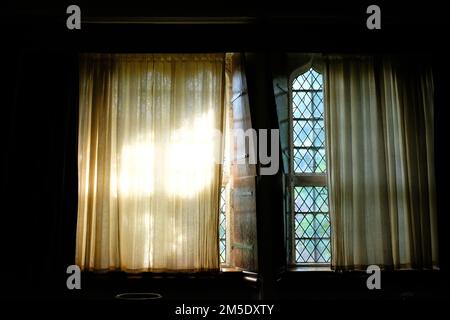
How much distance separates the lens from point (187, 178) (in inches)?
137

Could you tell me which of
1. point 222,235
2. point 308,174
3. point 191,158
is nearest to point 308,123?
point 308,174

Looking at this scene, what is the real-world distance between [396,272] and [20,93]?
3164mm

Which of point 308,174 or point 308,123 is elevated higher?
point 308,123

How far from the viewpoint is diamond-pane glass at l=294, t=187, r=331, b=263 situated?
11.9 feet

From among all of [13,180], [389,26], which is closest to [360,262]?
[389,26]

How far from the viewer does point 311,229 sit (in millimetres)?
3646

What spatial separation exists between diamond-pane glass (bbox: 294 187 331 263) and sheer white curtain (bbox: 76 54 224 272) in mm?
692

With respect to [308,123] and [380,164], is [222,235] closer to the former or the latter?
[308,123]

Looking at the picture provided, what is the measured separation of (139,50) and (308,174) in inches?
65.4

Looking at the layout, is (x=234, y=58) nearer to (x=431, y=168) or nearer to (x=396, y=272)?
(x=431, y=168)

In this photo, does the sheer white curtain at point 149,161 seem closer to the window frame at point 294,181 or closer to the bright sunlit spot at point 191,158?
the bright sunlit spot at point 191,158

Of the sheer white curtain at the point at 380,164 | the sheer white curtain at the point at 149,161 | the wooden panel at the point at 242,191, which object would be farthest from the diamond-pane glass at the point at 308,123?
the sheer white curtain at the point at 149,161

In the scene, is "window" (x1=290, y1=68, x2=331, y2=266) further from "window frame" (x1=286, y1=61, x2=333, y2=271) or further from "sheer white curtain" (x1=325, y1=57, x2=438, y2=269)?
"sheer white curtain" (x1=325, y1=57, x2=438, y2=269)

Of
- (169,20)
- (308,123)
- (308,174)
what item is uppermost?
(169,20)
